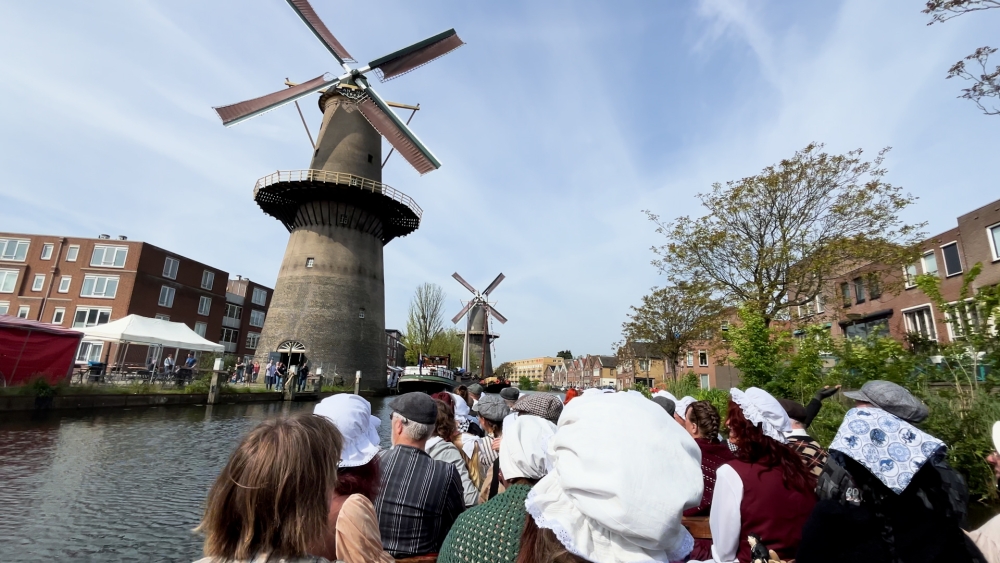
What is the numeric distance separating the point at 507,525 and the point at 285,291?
29.7m

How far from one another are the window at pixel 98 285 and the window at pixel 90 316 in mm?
1098

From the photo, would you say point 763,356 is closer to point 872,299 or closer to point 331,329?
point 872,299

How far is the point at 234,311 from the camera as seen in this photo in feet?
164

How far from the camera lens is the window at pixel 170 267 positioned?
39.8 metres

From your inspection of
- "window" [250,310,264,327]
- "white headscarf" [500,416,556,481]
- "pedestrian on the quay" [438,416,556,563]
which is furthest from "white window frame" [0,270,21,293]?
"pedestrian on the quay" [438,416,556,563]

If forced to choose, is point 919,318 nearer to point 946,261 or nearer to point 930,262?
point 930,262

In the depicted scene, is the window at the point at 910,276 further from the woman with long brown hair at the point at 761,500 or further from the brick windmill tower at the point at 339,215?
the brick windmill tower at the point at 339,215

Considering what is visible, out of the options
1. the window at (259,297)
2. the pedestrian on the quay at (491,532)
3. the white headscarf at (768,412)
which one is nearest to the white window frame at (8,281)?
the window at (259,297)

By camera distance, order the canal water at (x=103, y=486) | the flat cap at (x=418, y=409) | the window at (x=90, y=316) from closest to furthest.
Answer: the flat cap at (x=418, y=409)
the canal water at (x=103, y=486)
the window at (x=90, y=316)

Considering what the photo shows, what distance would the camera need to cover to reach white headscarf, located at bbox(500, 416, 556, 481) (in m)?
2.46

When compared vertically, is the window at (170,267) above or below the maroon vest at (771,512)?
above

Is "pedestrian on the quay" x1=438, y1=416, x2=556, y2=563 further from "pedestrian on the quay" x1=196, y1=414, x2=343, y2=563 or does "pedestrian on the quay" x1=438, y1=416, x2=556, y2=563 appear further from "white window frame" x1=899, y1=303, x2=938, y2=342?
"white window frame" x1=899, y1=303, x2=938, y2=342

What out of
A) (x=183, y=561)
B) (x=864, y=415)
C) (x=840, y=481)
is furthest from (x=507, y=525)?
(x=183, y=561)

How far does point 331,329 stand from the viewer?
28.2 meters
